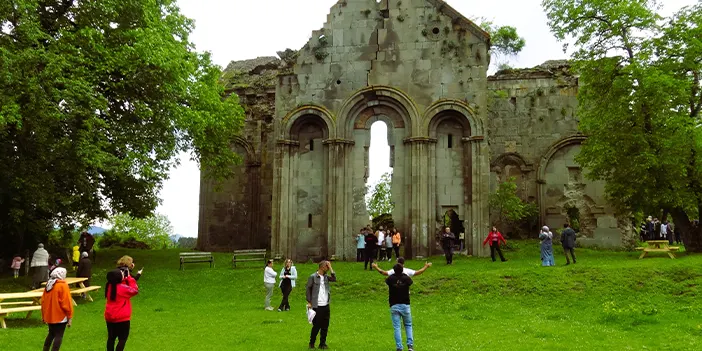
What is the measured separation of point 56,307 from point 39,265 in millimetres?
10699

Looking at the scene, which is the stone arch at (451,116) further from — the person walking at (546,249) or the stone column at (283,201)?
the person walking at (546,249)

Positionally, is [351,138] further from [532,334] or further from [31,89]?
[532,334]

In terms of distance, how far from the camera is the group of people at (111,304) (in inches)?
369

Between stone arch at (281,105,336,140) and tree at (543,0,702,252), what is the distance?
1083 centimetres

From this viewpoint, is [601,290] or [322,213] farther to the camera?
[322,213]

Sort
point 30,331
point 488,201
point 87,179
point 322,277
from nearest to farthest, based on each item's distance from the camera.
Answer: point 322,277
point 30,331
point 87,179
point 488,201

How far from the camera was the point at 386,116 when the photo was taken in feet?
88.1

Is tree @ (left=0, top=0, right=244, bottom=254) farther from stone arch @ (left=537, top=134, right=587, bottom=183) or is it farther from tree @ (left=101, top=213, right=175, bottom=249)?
tree @ (left=101, top=213, right=175, bottom=249)

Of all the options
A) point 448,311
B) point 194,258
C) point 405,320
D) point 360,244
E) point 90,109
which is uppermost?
point 90,109

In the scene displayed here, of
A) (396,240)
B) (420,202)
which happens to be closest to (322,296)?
(396,240)

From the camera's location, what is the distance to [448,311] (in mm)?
15828

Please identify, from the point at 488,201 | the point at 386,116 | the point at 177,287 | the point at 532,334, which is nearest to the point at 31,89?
the point at 177,287

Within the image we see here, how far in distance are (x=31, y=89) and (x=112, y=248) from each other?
18552mm

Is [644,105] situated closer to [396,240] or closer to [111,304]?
[396,240]
